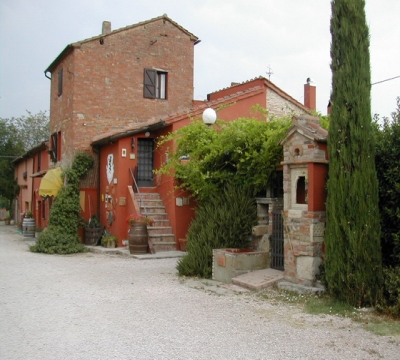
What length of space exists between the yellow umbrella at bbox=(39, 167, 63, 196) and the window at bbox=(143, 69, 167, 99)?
17.0 ft

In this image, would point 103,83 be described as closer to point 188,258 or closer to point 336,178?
point 188,258

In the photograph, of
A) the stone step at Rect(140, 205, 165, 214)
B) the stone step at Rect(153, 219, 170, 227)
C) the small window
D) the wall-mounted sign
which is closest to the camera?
the small window

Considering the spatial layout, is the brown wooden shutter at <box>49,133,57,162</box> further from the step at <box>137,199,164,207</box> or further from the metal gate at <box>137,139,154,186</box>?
the step at <box>137,199,164,207</box>

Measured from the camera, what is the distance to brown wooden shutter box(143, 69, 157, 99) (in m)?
19.9

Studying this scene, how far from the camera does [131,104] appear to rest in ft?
64.1

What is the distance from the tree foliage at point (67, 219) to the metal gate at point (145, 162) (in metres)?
2.47

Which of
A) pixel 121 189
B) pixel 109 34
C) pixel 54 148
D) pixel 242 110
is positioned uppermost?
pixel 109 34

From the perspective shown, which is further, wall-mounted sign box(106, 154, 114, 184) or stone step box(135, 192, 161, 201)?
wall-mounted sign box(106, 154, 114, 184)

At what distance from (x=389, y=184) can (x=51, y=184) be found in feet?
45.1

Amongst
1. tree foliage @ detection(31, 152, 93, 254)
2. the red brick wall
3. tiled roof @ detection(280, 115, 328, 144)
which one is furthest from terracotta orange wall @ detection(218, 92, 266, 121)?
tiled roof @ detection(280, 115, 328, 144)

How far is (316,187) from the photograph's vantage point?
309 inches

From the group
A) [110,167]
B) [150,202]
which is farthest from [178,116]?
[110,167]

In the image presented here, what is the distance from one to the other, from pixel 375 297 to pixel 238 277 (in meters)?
2.92

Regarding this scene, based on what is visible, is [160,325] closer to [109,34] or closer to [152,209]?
[152,209]
